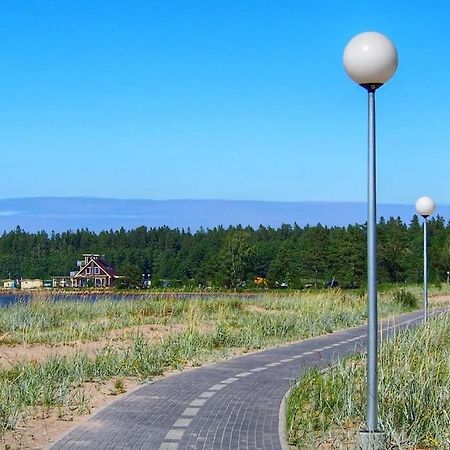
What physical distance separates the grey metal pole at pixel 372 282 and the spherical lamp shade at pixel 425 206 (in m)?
10.7

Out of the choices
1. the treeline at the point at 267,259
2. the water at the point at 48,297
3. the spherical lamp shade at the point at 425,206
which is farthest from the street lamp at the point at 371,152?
the treeline at the point at 267,259

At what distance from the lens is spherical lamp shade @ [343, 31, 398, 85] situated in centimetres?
721

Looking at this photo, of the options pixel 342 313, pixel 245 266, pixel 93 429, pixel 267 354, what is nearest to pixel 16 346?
pixel 267 354

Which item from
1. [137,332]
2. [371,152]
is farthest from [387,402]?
[137,332]

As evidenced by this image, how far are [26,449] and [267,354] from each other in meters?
9.29

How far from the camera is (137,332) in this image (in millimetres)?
17016

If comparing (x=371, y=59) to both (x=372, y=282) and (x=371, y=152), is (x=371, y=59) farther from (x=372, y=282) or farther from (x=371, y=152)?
(x=372, y=282)

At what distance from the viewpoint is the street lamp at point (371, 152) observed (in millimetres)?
7105

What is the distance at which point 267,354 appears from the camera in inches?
666

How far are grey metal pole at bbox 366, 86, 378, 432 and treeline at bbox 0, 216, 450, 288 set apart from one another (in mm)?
34740

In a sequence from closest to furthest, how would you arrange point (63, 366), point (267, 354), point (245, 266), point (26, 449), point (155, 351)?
point (26, 449) < point (63, 366) < point (155, 351) < point (267, 354) < point (245, 266)

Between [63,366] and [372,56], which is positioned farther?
[63,366]

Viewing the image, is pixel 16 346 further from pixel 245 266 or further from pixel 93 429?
pixel 245 266

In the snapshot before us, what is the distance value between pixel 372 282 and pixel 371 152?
1.13m
